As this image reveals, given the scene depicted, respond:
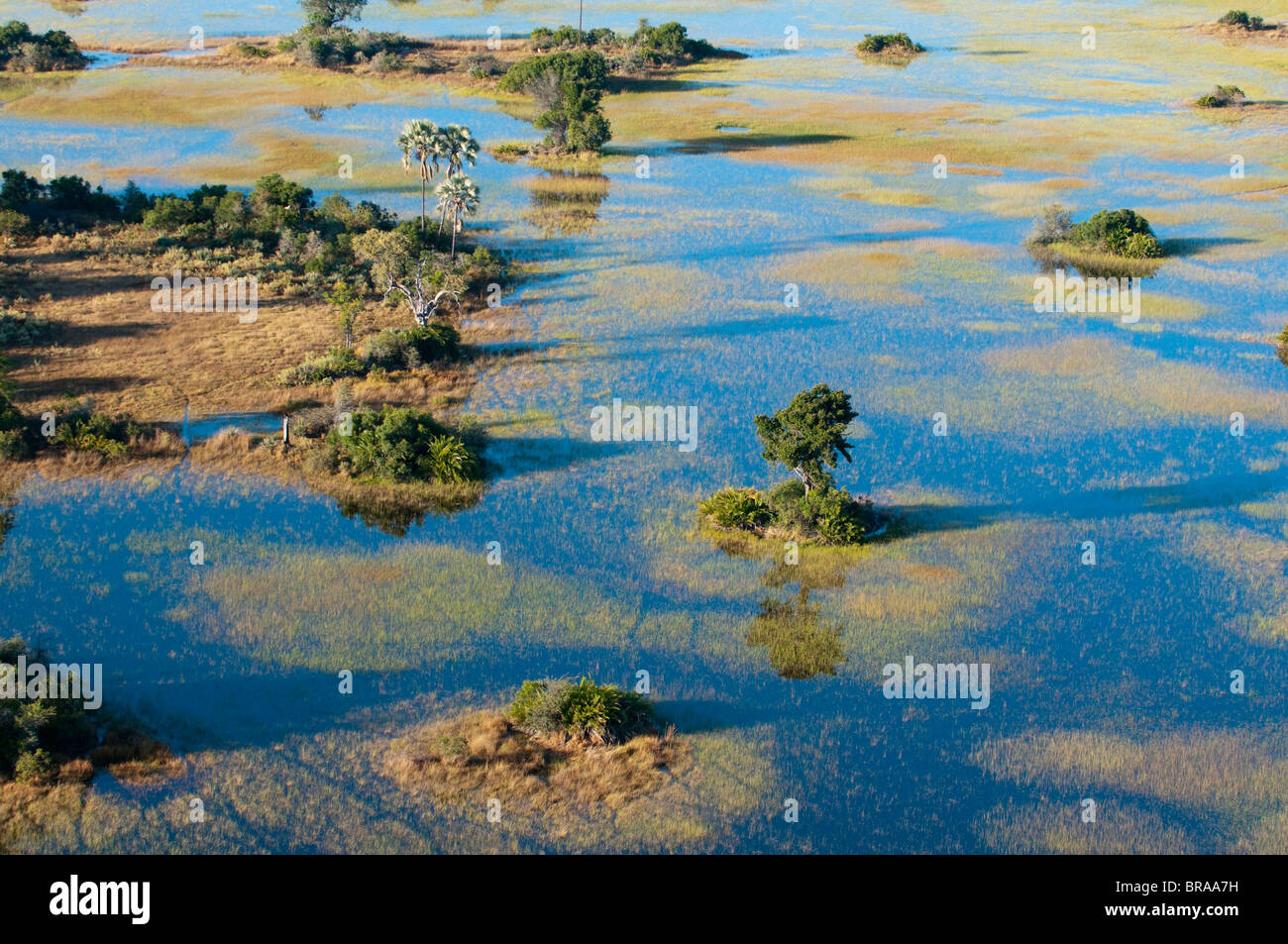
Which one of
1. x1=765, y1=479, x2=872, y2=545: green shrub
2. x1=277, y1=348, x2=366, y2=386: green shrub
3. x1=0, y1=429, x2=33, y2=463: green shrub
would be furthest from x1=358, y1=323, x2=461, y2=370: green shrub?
x1=765, y1=479, x2=872, y2=545: green shrub

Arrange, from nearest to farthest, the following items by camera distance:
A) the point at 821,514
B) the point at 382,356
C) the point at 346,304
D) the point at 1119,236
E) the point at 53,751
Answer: the point at 53,751 < the point at 821,514 < the point at 382,356 < the point at 346,304 < the point at 1119,236

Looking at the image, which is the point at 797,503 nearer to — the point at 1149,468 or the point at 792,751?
the point at 792,751

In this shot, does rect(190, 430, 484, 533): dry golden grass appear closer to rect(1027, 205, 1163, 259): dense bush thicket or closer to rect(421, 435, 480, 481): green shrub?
rect(421, 435, 480, 481): green shrub

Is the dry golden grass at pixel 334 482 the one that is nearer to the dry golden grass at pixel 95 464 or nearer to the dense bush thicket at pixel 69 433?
the dry golden grass at pixel 95 464

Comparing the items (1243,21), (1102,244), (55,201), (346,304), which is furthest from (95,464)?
(1243,21)

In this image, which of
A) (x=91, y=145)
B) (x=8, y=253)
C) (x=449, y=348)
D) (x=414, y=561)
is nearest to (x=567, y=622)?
(x=414, y=561)
